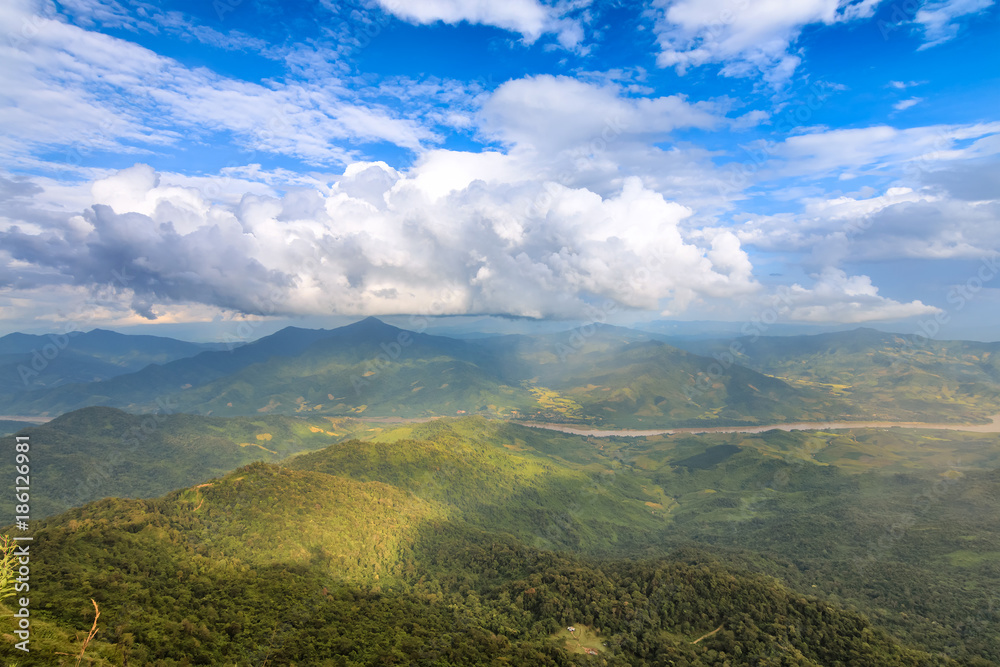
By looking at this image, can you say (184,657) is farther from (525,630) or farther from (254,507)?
(254,507)

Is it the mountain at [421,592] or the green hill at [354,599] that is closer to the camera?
the green hill at [354,599]

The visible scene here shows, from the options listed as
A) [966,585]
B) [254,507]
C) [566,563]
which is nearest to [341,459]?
[254,507]

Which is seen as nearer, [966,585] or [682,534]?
[966,585]

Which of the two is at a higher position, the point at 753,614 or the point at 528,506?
the point at 753,614

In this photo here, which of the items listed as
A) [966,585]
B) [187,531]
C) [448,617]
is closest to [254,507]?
[187,531]

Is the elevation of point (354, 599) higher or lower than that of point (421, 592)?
higher

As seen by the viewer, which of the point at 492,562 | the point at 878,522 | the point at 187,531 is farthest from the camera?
the point at 878,522

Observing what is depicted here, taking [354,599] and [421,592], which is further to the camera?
[421,592]

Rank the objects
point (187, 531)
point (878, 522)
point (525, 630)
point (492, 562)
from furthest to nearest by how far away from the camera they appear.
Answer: point (878, 522) → point (492, 562) → point (187, 531) → point (525, 630)

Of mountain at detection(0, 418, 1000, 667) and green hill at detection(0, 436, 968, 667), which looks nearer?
green hill at detection(0, 436, 968, 667)

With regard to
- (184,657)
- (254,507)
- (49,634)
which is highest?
(49,634)
